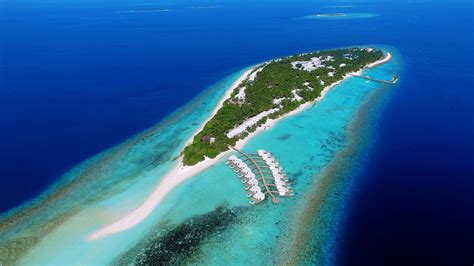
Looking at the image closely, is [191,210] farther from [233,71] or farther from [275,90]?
[233,71]

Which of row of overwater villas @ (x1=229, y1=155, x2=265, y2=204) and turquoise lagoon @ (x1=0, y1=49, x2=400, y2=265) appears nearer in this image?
turquoise lagoon @ (x1=0, y1=49, x2=400, y2=265)

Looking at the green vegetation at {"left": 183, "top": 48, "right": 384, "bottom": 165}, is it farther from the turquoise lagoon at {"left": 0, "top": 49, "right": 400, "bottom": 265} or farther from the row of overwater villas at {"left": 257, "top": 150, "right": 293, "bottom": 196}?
the row of overwater villas at {"left": 257, "top": 150, "right": 293, "bottom": 196}

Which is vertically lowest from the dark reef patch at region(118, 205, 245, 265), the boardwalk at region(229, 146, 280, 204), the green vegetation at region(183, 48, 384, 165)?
the dark reef patch at region(118, 205, 245, 265)

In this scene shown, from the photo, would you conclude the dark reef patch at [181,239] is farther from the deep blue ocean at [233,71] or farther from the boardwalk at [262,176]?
the deep blue ocean at [233,71]

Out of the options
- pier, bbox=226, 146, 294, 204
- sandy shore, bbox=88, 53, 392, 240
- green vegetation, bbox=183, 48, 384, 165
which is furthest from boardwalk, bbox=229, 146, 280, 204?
green vegetation, bbox=183, 48, 384, 165

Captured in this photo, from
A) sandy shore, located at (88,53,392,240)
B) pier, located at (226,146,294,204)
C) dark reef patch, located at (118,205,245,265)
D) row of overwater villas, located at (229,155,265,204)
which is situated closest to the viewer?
dark reef patch, located at (118,205,245,265)

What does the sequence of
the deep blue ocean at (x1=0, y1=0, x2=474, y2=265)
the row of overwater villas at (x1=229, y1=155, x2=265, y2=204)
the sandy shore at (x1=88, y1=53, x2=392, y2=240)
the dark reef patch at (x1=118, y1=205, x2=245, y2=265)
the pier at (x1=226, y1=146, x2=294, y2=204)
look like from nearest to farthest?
the dark reef patch at (x1=118, y1=205, x2=245, y2=265) → the deep blue ocean at (x1=0, y1=0, x2=474, y2=265) → the sandy shore at (x1=88, y1=53, x2=392, y2=240) → the row of overwater villas at (x1=229, y1=155, x2=265, y2=204) → the pier at (x1=226, y1=146, x2=294, y2=204)

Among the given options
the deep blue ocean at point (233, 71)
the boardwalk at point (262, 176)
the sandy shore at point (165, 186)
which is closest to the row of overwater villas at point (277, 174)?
the boardwalk at point (262, 176)

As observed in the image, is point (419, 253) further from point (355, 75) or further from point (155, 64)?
point (155, 64)

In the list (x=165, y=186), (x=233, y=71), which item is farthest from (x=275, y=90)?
(x=165, y=186)
